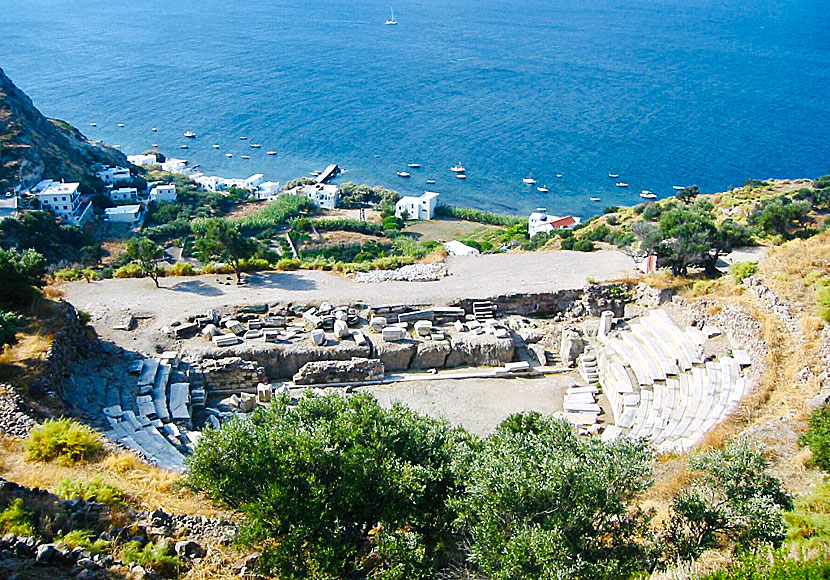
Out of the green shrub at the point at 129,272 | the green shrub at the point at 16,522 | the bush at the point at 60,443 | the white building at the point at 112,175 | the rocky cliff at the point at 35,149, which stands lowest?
the white building at the point at 112,175

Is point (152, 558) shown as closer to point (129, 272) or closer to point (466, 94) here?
point (129, 272)

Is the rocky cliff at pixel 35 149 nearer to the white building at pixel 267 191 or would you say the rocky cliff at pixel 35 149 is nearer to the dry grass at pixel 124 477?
the white building at pixel 267 191

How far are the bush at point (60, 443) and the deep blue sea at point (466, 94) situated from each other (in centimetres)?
5835

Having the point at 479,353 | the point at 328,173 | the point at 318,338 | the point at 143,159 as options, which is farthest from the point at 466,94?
the point at 318,338

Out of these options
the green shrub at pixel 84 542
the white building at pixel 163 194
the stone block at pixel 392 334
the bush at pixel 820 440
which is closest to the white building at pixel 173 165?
the white building at pixel 163 194

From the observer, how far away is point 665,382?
18.0 meters

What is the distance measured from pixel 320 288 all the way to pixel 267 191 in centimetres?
4650

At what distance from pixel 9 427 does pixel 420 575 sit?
8.74 meters

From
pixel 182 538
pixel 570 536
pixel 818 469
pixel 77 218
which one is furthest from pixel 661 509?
pixel 77 218

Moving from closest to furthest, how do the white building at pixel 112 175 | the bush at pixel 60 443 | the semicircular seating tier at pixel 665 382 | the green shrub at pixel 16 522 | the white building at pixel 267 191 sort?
the green shrub at pixel 16 522 < the bush at pixel 60 443 < the semicircular seating tier at pixel 665 382 < the white building at pixel 112 175 < the white building at pixel 267 191

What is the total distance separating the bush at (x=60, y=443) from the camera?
1130 centimetres

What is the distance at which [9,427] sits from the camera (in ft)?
40.1

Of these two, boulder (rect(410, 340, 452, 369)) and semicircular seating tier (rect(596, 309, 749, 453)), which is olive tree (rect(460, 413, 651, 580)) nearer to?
semicircular seating tier (rect(596, 309, 749, 453))

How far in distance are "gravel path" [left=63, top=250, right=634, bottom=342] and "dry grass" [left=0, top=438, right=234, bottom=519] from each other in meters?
9.19
